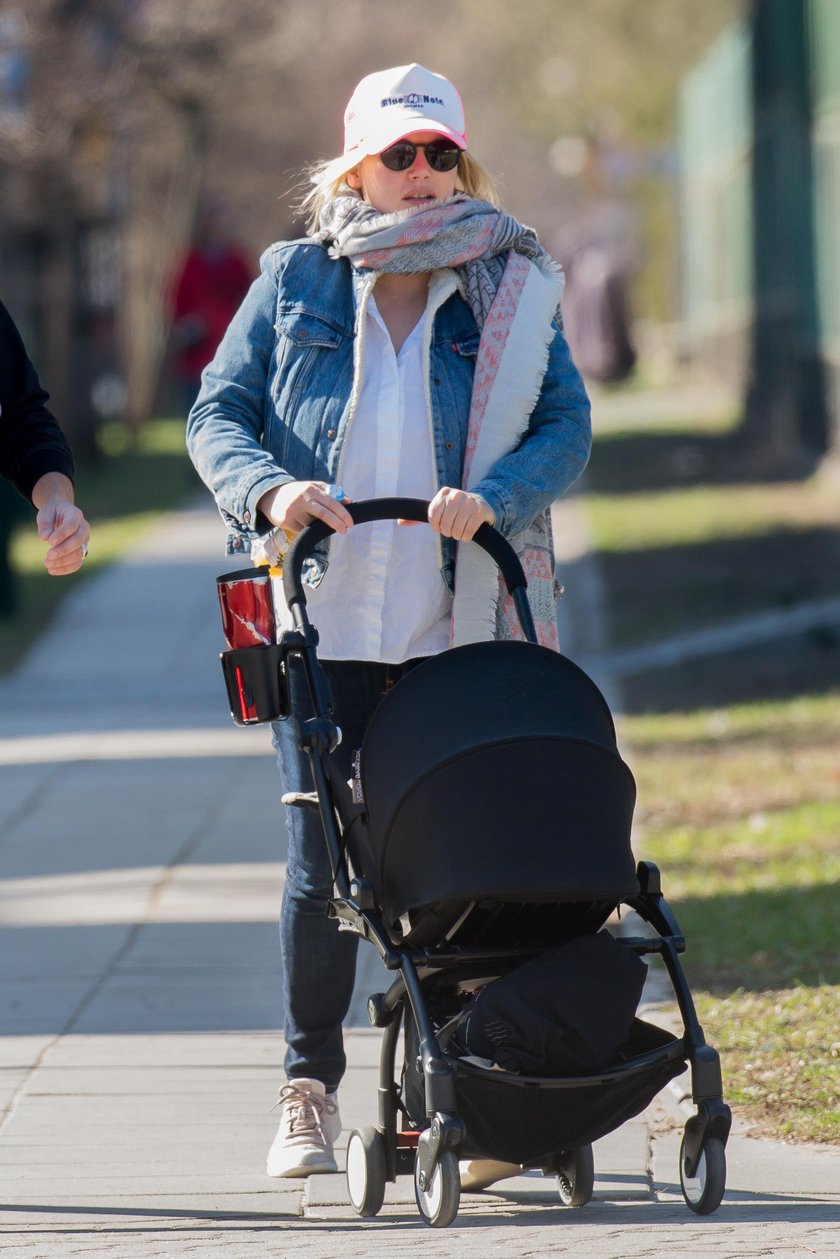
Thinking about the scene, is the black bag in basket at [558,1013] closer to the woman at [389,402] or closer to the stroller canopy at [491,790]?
the stroller canopy at [491,790]

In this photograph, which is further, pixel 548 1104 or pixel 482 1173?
pixel 482 1173

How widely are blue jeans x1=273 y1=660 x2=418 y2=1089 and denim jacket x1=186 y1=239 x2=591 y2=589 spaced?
0.91 feet

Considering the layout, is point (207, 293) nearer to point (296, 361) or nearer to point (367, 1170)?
point (296, 361)

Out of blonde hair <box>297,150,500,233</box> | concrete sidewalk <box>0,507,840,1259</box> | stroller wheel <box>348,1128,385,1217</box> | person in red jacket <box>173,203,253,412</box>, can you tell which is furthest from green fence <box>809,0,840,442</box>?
stroller wheel <box>348,1128,385,1217</box>

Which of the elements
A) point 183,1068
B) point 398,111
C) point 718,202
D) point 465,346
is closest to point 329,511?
point 465,346

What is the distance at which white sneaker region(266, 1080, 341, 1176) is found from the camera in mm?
4199

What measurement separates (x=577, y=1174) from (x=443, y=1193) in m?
0.42

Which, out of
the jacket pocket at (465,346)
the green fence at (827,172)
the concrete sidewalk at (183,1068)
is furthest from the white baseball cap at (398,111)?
the green fence at (827,172)

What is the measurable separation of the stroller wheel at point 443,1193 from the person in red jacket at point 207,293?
13.4m

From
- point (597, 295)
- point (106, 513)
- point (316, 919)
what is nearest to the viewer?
point (316, 919)

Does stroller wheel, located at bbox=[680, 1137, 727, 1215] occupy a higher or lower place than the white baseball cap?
lower

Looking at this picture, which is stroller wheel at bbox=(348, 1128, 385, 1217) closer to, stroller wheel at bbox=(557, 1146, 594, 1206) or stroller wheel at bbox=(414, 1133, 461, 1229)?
stroller wheel at bbox=(414, 1133, 461, 1229)

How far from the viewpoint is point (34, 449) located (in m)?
4.11

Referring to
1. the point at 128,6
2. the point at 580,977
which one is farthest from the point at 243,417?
the point at 128,6
